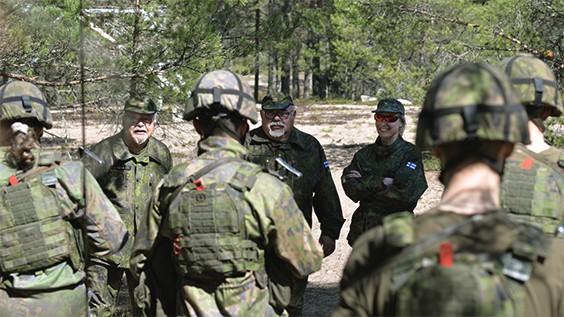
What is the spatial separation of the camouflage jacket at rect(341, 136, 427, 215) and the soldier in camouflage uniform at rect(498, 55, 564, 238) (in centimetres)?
182

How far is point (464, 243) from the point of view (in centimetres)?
204

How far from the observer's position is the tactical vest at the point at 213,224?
3.27 m

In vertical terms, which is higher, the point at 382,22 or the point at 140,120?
the point at 382,22

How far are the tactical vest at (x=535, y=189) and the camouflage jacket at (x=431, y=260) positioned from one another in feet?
4.35

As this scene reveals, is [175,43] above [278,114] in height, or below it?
above

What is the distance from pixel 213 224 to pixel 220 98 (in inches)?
23.9

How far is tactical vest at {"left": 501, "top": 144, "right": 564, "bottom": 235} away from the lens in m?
3.51

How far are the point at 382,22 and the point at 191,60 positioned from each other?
572 cm

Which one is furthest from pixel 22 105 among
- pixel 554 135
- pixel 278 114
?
pixel 554 135

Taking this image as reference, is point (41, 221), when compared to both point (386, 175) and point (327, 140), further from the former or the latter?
point (327, 140)

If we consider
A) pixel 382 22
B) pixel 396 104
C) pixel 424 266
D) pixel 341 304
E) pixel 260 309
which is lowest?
pixel 260 309

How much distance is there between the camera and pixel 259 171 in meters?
3.38

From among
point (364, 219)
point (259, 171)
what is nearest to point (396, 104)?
point (364, 219)

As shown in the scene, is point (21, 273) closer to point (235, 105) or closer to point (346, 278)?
point (235, 105)
